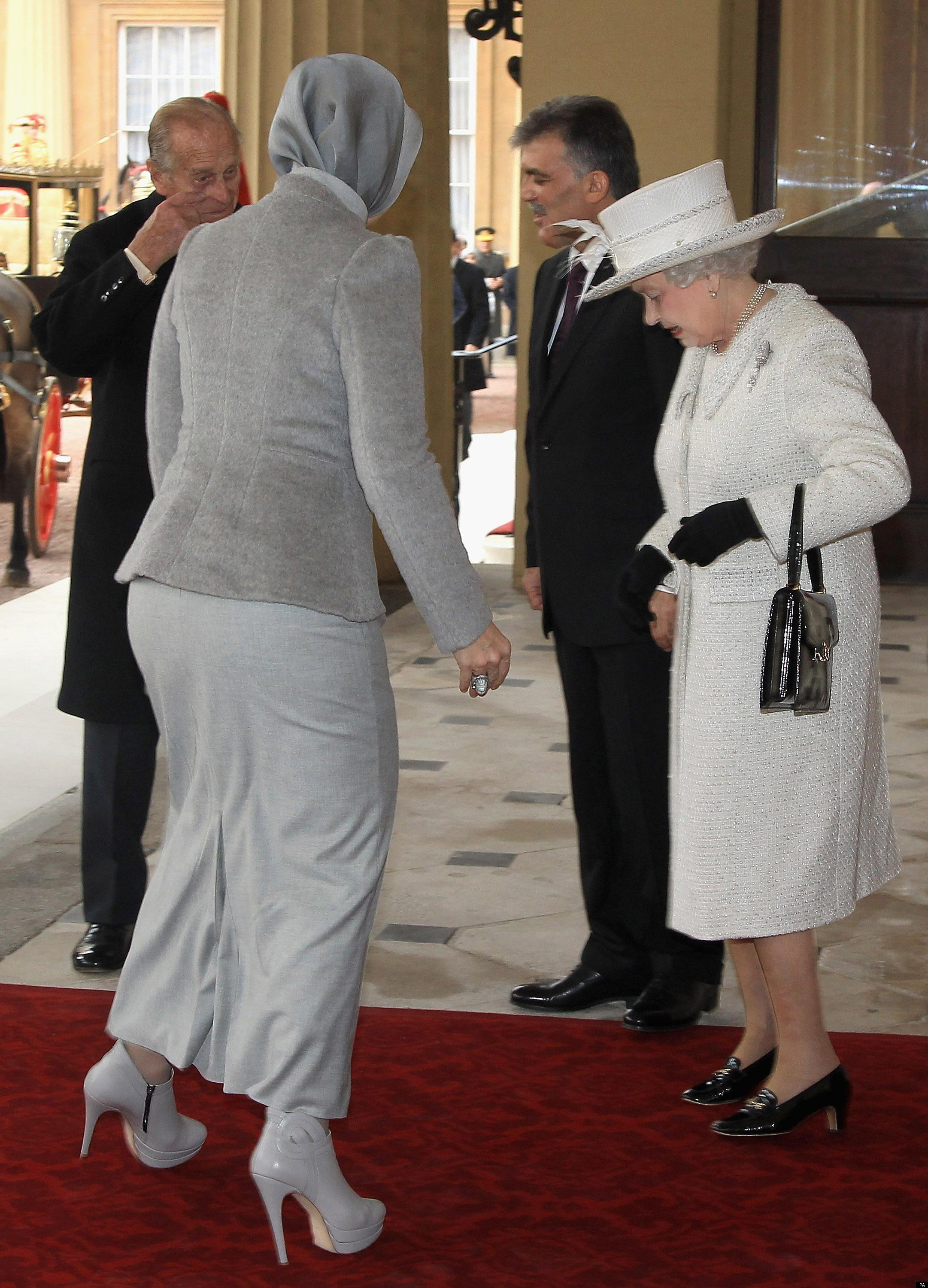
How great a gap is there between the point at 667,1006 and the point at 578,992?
0.18m

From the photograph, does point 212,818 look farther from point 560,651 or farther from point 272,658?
point 560,651

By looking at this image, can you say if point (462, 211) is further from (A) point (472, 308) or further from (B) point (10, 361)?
(B) point (10, 361)

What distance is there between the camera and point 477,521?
33.7 feet

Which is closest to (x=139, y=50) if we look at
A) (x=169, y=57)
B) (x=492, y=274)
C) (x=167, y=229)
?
(x=169, y=57)

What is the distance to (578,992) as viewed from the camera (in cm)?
306

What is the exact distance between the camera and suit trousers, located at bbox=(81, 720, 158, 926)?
322 cm

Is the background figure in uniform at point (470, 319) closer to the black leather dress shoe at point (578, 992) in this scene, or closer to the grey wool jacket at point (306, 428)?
the black leather dress shoe at point (578, 992)

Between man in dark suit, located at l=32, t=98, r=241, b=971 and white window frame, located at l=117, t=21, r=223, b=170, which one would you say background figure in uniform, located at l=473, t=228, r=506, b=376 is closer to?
white window frame, located at l=117, t=21, r=223, b=170

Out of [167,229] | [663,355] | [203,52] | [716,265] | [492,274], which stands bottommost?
[663,355]

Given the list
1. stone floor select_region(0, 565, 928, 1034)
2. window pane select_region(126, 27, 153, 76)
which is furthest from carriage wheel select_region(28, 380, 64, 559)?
window pane select_region(126, 27, 153, 76)

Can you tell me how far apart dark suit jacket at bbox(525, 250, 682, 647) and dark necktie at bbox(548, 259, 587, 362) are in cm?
2

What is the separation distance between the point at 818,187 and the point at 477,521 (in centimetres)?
310

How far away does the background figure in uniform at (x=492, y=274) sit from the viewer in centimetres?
2259

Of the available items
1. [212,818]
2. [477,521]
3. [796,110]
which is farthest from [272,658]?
[477,521]
